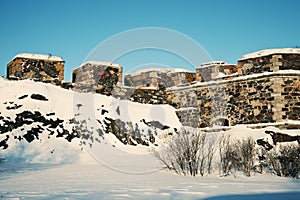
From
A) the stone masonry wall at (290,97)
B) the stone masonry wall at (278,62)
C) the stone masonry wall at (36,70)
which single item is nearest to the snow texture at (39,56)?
the stone masonry wall at (36,70)

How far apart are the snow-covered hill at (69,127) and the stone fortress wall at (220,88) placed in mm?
1509

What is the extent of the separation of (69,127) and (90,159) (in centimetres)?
142

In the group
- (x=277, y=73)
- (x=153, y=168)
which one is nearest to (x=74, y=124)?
(x=153, y=168)

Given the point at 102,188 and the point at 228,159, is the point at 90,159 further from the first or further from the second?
the point at 102,188

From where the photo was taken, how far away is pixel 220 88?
11.8m

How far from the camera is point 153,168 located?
6.86m

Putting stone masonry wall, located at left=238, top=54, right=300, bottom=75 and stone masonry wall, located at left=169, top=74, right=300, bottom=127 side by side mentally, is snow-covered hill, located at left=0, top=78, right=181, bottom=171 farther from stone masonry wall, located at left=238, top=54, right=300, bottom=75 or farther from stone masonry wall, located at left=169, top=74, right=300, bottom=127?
stone masonry wall, located at left=238, top=54, right=300, bottom=75

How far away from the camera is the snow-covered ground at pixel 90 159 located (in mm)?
4016

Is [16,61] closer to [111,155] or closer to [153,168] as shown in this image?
[111,155]

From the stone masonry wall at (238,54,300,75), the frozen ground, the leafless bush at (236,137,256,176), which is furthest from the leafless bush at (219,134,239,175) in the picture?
the stone masonry wall at (238,54,300,75)

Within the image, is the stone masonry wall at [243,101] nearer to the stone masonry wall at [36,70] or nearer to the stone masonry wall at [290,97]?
the stone masonry wall at [290,97]

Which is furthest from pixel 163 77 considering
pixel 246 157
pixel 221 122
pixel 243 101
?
pixel 246 157

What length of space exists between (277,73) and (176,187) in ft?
23.7

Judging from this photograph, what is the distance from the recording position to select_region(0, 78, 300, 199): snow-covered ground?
4.02 m
